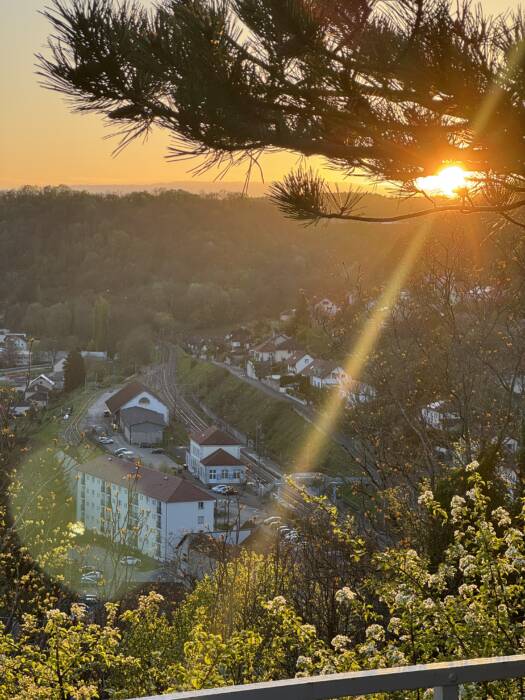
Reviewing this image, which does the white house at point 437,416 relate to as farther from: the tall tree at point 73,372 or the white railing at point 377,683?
the tall tree at point 73,372

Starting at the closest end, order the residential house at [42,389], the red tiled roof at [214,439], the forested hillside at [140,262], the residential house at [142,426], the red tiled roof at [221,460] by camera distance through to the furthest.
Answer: the red tiled roof at [221,460] → the red tiled roof at [214,439] → the residential house at [42,389] → the residential house at [142,426] → the forested hillside at [140,262]

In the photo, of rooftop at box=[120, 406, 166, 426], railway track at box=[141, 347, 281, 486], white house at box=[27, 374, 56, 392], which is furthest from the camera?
rooftop at box=[120, 406, 166, 426]

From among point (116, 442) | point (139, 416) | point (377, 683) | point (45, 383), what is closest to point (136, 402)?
point (139, 416)

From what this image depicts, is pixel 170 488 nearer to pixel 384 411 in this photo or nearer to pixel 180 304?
pixel 384 411

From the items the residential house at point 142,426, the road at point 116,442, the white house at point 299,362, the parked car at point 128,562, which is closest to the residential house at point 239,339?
the white house at point 299,362

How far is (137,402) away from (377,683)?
3723 cm

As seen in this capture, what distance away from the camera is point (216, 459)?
29.0 metres

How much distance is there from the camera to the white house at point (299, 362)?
36469 mm

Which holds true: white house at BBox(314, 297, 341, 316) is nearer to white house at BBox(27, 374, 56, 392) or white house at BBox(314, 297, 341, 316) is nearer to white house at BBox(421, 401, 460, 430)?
white house at BBox(421, 401, 460, 430)

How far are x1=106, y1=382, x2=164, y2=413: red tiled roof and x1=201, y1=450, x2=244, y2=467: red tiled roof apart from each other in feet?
31.7

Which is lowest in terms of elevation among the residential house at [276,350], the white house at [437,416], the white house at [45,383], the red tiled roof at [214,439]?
the red tiled roof at [214,439]

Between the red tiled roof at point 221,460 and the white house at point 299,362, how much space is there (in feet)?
24.5

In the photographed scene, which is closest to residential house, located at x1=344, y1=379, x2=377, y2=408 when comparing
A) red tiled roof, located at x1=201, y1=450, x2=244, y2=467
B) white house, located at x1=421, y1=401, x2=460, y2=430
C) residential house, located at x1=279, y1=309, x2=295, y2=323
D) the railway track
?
white house, located at x1=421, y1=401, x2=460, y2=430

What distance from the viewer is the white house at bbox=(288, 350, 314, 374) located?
3647 centimetres
